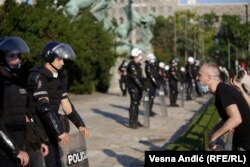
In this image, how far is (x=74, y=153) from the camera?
5.89 metres

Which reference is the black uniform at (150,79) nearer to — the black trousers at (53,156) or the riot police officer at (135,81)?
the riot police officer at (135,81)

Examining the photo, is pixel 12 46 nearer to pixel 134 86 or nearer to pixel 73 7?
pixel 134 86

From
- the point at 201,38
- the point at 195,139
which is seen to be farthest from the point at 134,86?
the point at 201,38

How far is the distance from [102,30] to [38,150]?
2320cm

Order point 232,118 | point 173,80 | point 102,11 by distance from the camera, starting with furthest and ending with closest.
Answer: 1. point 102,11
2. point 173,80
3. point 232,118

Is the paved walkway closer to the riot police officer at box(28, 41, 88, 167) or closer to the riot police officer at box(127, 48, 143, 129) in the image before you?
the riot police officer at box(127, 48, 143, 129)

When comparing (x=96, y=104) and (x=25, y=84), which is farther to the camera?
(x=96, y=104)

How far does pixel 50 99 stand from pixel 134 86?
8.17m

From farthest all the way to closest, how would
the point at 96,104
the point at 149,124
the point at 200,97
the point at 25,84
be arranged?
the point at 200,97
the point at 96,104
the point at 149,124
the point at 25,84

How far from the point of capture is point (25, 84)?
5.75 metres

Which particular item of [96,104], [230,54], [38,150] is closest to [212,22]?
[230,54]

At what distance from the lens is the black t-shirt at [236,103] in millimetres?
5379

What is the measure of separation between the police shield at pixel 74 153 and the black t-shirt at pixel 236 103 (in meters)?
1.37

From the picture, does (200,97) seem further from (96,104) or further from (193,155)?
(193,155)
